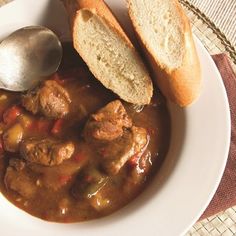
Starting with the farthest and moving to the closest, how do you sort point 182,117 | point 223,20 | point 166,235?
1. point 223,20
2. point 182,117
3. point 166,235

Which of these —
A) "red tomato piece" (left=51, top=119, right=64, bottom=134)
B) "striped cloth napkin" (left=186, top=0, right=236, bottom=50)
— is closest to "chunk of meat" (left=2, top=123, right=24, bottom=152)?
"red tomato piece" (left=51, top=119, right=64, bottom=134)

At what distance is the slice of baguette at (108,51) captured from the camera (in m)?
3.59

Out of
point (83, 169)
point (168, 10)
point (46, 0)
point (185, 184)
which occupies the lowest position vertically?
point (83, 169)

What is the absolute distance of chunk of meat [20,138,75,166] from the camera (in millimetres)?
3459

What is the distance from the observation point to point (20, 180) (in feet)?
11.5

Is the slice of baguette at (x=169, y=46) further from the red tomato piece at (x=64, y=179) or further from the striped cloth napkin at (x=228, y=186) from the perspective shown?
the red tomato piece at (x=64, y=179)

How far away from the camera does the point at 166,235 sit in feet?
10.9

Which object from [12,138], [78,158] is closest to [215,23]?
[78,158]

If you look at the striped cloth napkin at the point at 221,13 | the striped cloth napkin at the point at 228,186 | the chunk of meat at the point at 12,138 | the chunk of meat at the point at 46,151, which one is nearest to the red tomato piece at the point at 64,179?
the chunk of meat at the point at 46,151

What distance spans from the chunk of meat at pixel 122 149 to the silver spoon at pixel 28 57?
79 centimetres

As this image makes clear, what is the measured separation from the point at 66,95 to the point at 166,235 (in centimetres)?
124

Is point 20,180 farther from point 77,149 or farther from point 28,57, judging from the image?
point 28,57

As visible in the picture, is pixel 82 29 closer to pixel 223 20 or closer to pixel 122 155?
pixel 122 155

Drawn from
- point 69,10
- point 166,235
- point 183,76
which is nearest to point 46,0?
point 69,10
